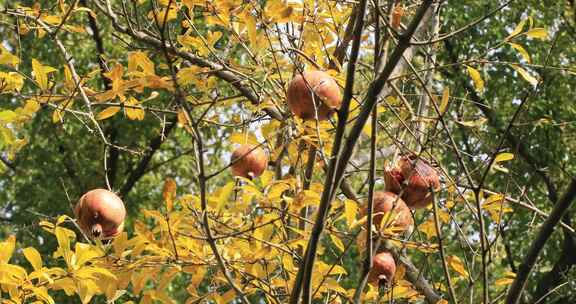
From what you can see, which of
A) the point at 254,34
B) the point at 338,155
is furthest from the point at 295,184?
the point at 338,155

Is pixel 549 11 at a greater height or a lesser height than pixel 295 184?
greater

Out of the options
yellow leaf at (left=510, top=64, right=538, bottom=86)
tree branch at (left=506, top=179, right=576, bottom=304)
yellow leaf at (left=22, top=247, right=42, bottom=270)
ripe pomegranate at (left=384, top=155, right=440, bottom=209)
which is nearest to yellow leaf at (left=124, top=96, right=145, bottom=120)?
yellow leaf at (left=22, top=247, right=42, bottom=270)

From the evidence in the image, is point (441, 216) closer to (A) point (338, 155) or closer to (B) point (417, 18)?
(A) point (338, 155)

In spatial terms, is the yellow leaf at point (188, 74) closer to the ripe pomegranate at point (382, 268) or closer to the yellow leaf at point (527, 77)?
the ripe pomegranate at point (382, 268)

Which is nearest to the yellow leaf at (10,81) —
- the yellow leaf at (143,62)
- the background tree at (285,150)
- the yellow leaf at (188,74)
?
the background tree at (285,150)

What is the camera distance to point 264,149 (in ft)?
9.09

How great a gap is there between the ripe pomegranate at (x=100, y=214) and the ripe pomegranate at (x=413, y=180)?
2.46 feet

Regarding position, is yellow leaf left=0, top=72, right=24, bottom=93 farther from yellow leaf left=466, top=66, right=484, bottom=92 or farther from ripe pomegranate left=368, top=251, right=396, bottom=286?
yellow leaf left=466, top=66, right=484, bottom=92

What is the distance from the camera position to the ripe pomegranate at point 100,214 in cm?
235

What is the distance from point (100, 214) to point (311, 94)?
0.70 metres

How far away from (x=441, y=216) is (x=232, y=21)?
93cm

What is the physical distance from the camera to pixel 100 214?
2.35 meters

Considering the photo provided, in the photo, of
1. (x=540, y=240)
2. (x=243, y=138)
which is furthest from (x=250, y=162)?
(x=540, y=240)

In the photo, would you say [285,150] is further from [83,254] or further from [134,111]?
[83,254]
